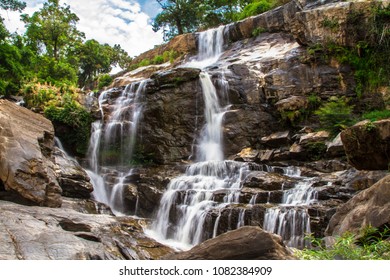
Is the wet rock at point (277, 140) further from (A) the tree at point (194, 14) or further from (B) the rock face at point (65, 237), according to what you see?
(A) the tree at point (194, 14)

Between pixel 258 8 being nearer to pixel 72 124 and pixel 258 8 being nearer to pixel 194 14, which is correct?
pixel 194 14

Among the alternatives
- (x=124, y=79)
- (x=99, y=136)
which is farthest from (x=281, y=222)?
(x=124, y=79)

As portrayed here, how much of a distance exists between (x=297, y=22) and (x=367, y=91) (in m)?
4.15

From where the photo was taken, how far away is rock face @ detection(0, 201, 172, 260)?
410cm

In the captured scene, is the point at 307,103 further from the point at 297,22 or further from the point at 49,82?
the point at 49,82

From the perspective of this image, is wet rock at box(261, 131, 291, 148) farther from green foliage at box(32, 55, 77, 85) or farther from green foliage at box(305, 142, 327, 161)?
green foliage at box(32, 55, 77, 85)

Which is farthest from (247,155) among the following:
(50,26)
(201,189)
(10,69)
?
(50,26)

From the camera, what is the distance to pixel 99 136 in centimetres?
1356

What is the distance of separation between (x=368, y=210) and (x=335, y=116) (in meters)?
6.84

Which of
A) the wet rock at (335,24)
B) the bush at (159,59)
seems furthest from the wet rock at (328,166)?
the bush at (159,59)

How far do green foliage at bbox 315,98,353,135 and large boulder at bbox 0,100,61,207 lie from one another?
25.9 ft

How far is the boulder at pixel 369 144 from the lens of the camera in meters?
5.55

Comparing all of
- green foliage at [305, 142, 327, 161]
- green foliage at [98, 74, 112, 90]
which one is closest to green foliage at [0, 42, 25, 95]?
green foliage at [98, 74, 112, 90]

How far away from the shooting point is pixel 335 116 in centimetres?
1095
